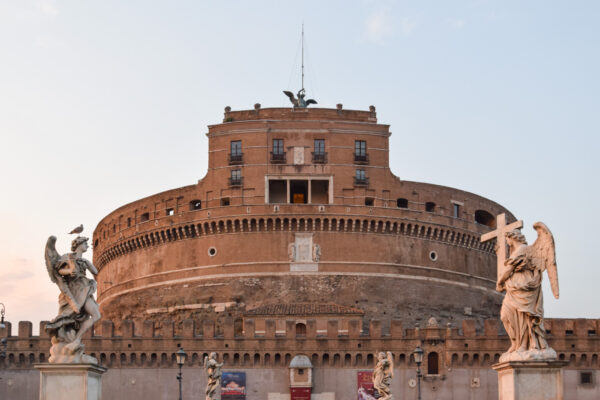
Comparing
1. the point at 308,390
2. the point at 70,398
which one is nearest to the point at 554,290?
the point at 70,398

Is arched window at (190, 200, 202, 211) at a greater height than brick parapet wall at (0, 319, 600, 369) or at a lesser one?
greater

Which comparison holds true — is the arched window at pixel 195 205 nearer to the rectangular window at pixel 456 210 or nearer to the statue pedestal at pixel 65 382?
the rectangular window at pixel 456 210

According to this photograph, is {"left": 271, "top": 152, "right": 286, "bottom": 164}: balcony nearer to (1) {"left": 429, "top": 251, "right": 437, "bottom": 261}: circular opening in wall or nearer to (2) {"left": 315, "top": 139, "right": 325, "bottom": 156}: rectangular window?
(2) {"left": 315, "top": 139, "right": 325, "bottom": 156}: rectangular window

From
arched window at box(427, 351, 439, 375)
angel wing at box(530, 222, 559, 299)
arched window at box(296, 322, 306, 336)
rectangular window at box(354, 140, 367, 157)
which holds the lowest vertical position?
arched window at box(427, 351, 439, 375)

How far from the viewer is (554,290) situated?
489 inches

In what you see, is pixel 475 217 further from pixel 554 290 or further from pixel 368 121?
pixel 554 290

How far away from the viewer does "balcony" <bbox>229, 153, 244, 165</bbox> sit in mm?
66562

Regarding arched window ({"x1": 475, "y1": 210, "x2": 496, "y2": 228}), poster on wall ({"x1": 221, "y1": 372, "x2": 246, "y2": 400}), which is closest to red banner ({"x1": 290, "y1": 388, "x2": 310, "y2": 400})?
poster on wall ({"x1": 221, "y1": 372, "x2": 246, "y2": 400})

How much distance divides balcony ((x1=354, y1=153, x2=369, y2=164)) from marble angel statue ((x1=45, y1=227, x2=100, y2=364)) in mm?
53206

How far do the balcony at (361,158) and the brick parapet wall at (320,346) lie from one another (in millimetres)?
13032

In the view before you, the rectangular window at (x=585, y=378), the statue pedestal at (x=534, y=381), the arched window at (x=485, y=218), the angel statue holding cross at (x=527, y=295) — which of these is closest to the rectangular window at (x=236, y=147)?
the arched window at (x=485, y=218)

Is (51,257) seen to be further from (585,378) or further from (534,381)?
(585,378)

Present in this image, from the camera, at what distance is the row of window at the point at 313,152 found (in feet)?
218

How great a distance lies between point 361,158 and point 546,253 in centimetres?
5437
